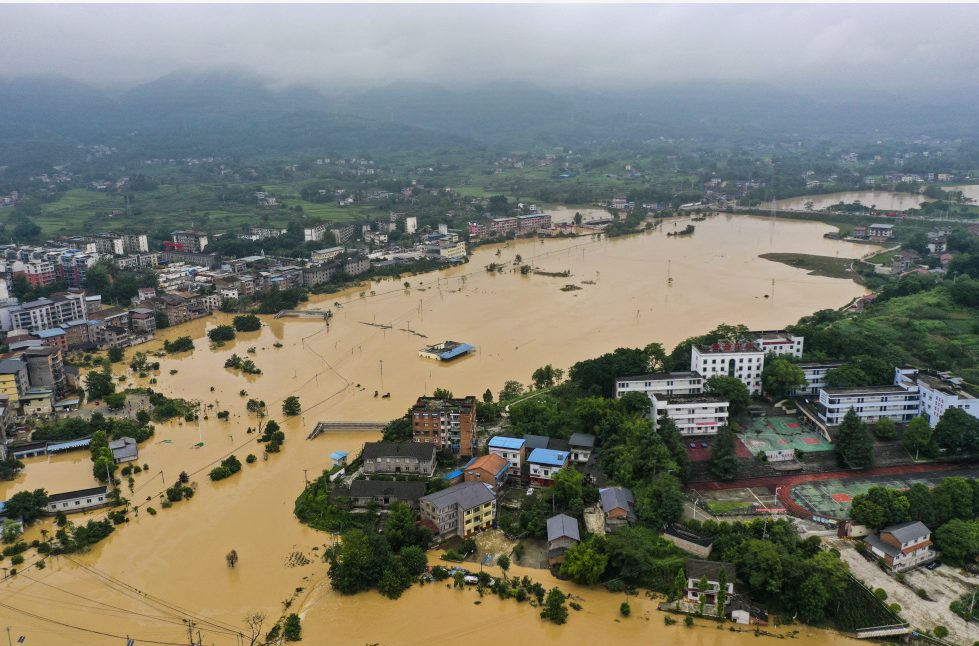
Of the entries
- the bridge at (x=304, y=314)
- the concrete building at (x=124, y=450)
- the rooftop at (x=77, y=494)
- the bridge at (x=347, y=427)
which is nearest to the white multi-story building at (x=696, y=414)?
the bridge at (x=347, y=427)

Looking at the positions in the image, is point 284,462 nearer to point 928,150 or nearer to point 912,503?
point 912,503

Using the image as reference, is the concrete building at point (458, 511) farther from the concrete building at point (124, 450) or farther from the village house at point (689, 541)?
the concrete building at point (124, 450)

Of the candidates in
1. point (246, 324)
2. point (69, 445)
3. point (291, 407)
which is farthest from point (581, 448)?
point (246, 324)

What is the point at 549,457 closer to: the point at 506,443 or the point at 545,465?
the point at 545,465

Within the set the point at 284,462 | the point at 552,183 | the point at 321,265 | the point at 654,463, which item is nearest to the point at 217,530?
the point at 284,462

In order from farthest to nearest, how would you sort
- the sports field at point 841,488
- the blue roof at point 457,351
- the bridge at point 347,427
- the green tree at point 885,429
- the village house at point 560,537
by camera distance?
the blue roof at point 457,351 → the bridge at point 347,427 → the green tree at point 885,429 → the sports field at point 841,488 → the village house at point 560,537
